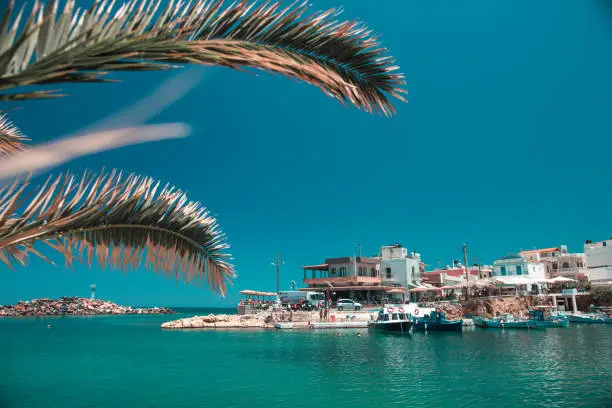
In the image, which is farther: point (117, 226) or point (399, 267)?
point (399, 267)

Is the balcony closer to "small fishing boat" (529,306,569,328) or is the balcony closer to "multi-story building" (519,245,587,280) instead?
"small fishing boat" (529,306,569,328)

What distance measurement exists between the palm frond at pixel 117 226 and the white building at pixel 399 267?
63222 mm

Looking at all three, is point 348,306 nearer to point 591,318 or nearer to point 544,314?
point 544,314

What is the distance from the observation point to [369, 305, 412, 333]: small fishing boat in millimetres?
42938

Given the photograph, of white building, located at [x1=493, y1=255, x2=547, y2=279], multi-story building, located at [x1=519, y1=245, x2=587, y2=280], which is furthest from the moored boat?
multi-story building, located at [x1=519, y1=245, x2=587, y2=280]

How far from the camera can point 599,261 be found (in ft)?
219

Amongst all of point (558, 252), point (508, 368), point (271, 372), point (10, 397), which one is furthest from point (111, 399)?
point (558, 252)

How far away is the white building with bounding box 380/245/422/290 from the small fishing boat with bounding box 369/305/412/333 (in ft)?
64.0

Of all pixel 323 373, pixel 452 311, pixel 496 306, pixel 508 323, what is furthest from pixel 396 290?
pixel 323 373

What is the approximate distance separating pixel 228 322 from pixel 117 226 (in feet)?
176

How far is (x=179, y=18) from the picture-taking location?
2811 millimetres

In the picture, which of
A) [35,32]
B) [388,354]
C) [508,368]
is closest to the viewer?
[35,32]

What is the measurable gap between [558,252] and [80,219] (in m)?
88.3

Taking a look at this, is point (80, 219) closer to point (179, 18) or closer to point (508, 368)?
point (179, 18)
